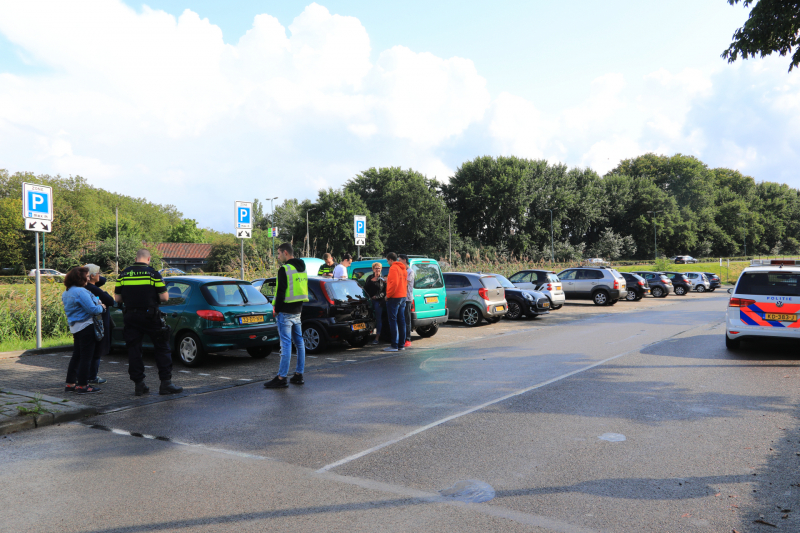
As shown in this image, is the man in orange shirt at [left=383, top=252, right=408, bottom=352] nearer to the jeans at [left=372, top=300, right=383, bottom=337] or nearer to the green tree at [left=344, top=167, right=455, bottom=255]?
the jeans at [left=372, top=300, right=383, bottom=337]

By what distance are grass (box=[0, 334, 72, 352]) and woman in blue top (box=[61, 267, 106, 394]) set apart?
437 cm

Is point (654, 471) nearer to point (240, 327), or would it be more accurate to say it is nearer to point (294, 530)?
point (294, 530)

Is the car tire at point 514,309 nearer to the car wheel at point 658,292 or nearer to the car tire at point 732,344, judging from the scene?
the car tire at point 732,344

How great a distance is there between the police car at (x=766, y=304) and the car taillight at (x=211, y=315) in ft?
31.3

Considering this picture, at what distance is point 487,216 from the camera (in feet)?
211

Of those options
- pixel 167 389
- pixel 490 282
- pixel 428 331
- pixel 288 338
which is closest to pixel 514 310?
pixel 490 282

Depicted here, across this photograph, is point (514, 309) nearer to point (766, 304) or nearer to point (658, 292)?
point (766, 304)

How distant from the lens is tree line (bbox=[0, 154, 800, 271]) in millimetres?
59594

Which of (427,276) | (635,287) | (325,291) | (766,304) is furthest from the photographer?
(635,287)

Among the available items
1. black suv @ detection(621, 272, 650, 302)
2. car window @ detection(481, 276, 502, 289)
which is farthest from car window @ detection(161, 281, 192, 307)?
black suv @ detection(621, 272, 650, 302)

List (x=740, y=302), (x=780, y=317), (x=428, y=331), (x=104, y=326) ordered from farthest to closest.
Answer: (x=428, y=331)
(x=740, y=302)
(x=780, y=317)
(x=104, y=326)

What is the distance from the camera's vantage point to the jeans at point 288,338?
7.95 meters

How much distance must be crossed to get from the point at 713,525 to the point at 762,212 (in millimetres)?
109058

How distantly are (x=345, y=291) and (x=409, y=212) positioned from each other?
50.6 metres
